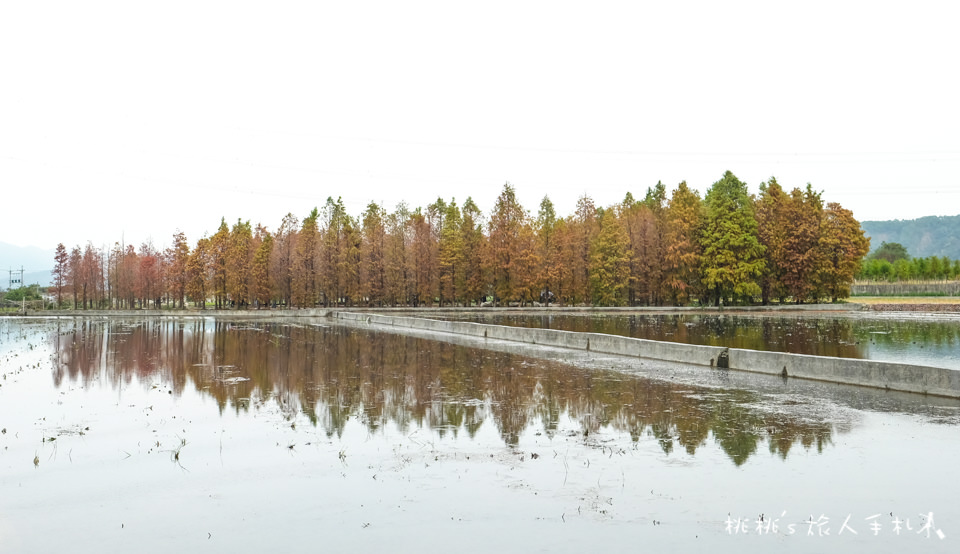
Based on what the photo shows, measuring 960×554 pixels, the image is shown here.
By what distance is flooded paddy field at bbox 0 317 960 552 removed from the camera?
7734 millimetres

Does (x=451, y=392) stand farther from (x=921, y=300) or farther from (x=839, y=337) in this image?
(x=921, y=300)

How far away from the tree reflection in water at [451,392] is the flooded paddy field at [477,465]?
0.11 metres

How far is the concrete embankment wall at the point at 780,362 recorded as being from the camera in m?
16.9

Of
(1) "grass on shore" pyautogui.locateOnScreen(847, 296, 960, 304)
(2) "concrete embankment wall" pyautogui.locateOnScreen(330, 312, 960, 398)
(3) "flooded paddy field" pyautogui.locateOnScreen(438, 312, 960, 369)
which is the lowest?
(3) "flooded paddy field" pyautogui.locateOnScreen(438, 312, 960, 369)

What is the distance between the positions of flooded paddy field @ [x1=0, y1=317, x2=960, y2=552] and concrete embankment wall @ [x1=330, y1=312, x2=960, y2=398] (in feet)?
1.88

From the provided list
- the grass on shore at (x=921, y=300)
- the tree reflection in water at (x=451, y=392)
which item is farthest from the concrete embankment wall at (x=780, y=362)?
the grass on shore at (x=921, y=300)

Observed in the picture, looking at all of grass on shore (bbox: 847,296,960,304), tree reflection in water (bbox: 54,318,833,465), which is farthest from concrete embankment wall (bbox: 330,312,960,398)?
grass on shore (bbox: 847,296,960,304)

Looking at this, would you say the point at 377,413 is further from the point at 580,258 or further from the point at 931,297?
the point at 931,297

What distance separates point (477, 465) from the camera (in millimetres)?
10734

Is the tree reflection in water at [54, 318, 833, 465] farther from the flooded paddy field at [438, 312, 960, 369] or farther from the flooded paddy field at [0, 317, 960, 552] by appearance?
the flooded paddy field at [438, 312, 960, 369]

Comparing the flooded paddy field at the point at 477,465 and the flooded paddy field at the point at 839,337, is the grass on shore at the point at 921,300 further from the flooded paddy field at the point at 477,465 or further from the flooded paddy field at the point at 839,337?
the flooded paddy field at the point at 477,465

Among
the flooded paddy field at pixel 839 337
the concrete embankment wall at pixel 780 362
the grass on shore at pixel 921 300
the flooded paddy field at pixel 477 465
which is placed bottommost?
the flooded paddy field at pixel 477 465

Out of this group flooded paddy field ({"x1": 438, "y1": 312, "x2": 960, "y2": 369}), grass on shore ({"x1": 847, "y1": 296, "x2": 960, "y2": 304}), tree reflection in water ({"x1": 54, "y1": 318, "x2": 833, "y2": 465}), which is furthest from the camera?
grass on shore ({"x1": 847, "y1": 296, "x2": 960, "y2": 304})

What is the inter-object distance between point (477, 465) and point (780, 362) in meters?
13.2
